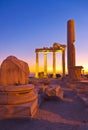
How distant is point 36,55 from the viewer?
35188mm

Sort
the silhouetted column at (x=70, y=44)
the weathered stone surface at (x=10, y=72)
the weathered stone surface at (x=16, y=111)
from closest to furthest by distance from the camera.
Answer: the weathered stone surface at (x=16, y=111) < the weathered stone surface at (x=10, y=72) < the silhouetted column at (x=70, y=44)

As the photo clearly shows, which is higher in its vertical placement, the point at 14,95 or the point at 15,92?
the point at 15,92

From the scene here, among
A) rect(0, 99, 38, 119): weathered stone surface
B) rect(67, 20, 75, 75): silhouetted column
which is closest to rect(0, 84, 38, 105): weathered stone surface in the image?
rect(0, 99, 38, 119): weathered stone surface

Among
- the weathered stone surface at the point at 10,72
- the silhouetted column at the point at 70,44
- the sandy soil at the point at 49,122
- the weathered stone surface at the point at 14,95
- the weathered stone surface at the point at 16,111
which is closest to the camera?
the sandy soil at the point at 49,122

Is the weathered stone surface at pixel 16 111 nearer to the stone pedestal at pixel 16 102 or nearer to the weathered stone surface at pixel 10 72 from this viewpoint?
the stone pedestal at pixel 16 102

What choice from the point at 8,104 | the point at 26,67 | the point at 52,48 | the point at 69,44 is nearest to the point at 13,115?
the point at 8,104

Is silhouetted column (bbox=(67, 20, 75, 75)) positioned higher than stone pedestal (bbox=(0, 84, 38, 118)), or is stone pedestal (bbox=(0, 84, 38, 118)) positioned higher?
silhouetted column (bbox=(67, 20, 75, 75))

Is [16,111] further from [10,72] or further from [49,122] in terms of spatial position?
[10,72]

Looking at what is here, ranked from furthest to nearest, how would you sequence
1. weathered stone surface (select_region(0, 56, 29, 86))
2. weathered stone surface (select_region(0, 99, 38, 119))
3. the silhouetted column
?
the silhouetted column
weathered stone surface (select_region(0, 56, 29, 86))
weathered stone surface (select_region(0, 99, 38, 119))

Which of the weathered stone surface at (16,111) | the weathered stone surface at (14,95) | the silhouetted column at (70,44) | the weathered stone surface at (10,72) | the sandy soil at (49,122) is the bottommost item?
the sandy soil at (49,122)

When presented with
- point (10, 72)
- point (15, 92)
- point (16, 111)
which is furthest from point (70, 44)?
point (16, 111)

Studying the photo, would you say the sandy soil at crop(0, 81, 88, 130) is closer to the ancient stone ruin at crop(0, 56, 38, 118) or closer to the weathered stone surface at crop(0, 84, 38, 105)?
the ancient stone ruin at crop(0, 56, 38, 118)

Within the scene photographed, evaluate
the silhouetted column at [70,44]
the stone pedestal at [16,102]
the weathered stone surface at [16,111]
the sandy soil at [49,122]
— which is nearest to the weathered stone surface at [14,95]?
the stone pedestal at [16,102]

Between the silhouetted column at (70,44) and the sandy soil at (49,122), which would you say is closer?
the sandy soil at (49,122)
